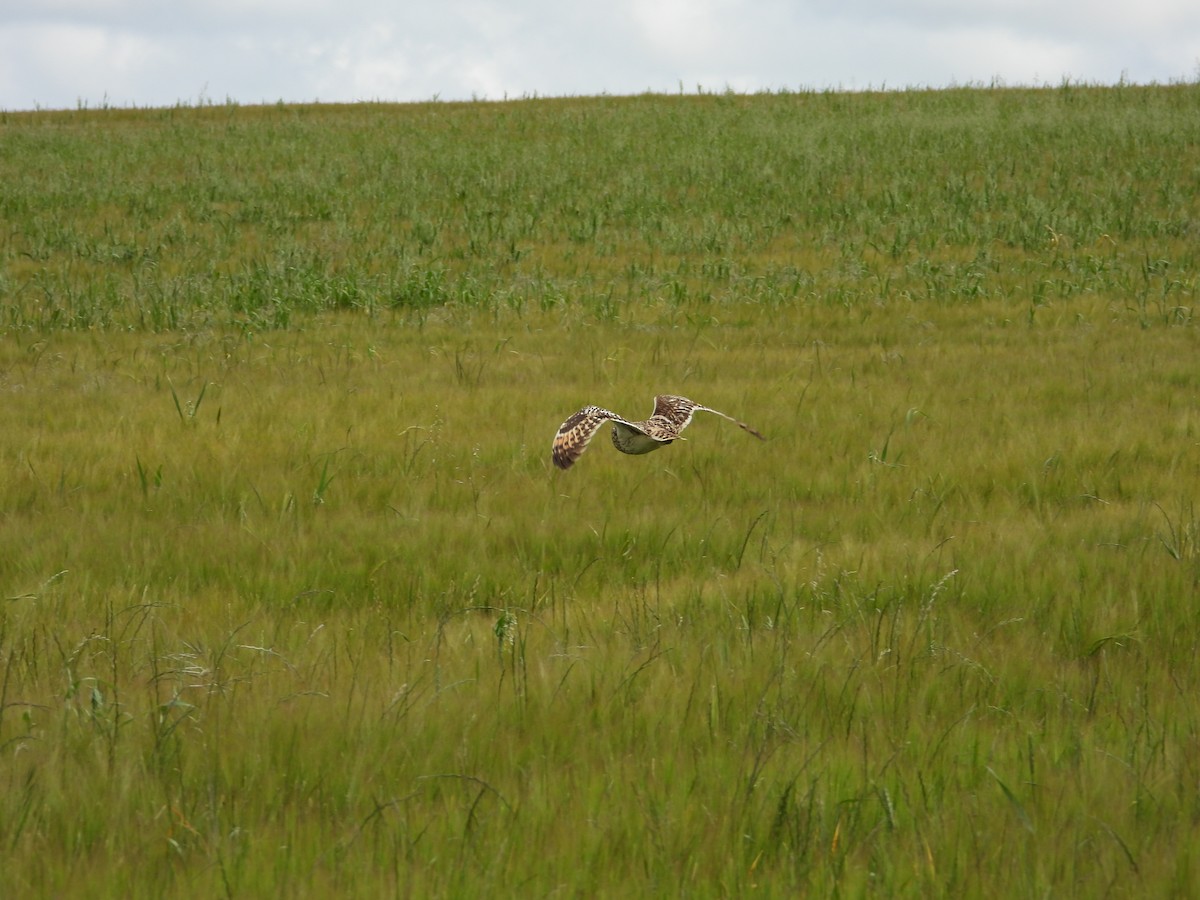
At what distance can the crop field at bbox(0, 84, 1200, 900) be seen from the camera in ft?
7.95

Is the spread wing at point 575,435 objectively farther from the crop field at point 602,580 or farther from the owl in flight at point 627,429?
the crop field at point 602,580

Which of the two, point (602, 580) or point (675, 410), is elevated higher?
point (675, 410)

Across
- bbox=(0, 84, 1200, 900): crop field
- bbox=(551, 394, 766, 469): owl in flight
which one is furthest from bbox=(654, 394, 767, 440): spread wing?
bbox=(0, 84, 1200, 900): crop field

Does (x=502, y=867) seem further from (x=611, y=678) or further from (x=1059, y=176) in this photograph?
(x=1059, y=176)

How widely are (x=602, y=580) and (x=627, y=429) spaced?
2.13 feet

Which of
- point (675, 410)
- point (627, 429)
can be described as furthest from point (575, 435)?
point (675, 410)

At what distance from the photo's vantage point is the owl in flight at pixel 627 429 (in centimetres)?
400

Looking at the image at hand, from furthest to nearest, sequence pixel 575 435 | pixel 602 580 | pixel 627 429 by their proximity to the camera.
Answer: pixel 627 429, pixel 602 580, pixel 575 435

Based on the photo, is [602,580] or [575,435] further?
[602,580]

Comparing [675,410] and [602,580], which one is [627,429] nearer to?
[675,410]

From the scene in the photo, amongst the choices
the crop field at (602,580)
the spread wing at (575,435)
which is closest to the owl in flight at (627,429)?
the spread wing at (575,435)

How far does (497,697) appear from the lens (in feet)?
9.89

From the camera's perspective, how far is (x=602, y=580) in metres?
4.19

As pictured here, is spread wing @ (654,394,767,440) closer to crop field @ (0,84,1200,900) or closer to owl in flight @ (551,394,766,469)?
owl in flight @ (551,394,766,469)
